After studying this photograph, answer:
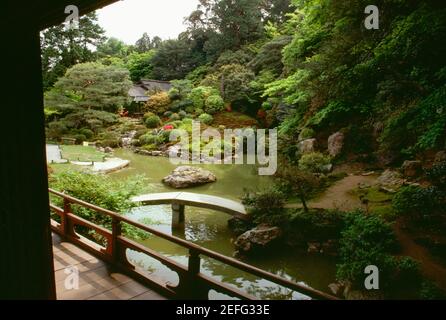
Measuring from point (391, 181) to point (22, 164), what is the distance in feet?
35.6

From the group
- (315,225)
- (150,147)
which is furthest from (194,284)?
(150,147)

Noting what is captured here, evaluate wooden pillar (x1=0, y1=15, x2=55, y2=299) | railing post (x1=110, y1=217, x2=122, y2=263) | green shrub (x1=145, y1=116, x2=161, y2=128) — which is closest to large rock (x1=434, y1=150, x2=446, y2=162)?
railing post (x1=110, y1=217, x2=122, y2=263)

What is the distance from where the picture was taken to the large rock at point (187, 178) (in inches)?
571

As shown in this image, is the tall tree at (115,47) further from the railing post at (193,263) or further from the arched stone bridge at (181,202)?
the railing post at (193,263)

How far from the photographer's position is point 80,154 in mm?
19141

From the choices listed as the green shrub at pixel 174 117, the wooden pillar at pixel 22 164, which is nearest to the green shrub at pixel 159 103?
the green shrub at pixel 174 117

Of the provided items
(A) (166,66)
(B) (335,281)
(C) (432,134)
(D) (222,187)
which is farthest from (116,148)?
(C) (432,134)

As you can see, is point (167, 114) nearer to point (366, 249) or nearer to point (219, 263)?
point (219, 263)

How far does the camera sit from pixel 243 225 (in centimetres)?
952

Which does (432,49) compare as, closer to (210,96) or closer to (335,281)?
(335,281)

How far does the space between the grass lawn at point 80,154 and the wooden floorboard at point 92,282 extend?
14.2m

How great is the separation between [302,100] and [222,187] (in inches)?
207

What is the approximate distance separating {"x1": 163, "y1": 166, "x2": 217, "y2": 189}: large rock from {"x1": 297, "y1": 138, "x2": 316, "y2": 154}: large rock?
14.8 feet

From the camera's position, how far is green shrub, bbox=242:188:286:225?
8.91 metres
